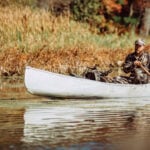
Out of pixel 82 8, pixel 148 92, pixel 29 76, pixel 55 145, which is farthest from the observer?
pixel 82 8

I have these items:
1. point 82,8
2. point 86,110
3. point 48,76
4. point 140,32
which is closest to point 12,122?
point 86,110

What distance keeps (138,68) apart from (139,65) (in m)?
0.13

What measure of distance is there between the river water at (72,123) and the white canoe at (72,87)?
176 millimetres

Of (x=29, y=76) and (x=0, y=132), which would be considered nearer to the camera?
(x=0, y=132)

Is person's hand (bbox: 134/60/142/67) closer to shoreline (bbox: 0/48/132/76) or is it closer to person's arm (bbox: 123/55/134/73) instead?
person's arm (bbox: 123/55/134/73)

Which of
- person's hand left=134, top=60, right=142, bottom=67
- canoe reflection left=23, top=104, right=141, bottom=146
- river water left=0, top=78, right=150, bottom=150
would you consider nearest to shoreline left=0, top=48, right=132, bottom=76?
river water left=0, top=78, right=150, bottom=150

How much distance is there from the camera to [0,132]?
11.8 meters

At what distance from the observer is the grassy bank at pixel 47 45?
22766 millimetres

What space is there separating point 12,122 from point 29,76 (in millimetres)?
3304

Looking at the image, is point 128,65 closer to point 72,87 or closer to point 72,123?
point 72,87

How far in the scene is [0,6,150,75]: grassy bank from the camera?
2277cm

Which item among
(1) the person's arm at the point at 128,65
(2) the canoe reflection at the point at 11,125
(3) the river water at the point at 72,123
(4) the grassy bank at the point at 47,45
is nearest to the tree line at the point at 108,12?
(4) the grassy bank at the point at 47,45

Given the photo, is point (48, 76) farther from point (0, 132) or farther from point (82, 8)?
point (82, 8)

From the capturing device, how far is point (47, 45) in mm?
23688
